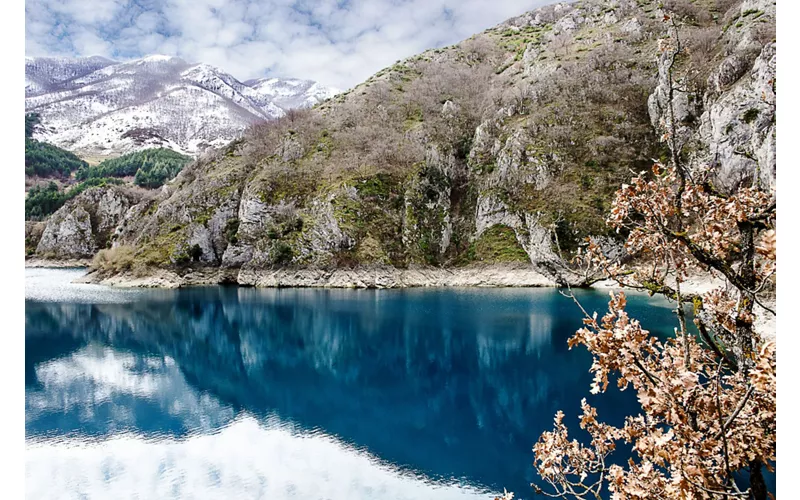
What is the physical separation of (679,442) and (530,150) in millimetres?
59712

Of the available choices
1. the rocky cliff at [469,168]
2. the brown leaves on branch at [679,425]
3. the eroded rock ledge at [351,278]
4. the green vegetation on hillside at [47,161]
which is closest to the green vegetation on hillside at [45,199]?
the green vegetation on hillside at [47,161]

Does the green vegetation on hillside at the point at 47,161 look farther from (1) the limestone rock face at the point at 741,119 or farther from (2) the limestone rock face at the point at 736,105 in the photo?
(1) the limestone rock face at the point at 741,119

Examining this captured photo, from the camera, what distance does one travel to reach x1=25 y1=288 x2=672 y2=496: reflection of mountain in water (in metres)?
16.5

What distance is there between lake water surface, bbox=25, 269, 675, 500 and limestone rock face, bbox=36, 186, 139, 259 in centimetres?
6379

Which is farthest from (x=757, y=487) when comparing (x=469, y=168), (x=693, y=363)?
(x=469, y=168)

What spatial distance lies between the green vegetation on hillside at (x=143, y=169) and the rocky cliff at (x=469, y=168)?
54974mm

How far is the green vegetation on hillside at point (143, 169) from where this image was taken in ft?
412

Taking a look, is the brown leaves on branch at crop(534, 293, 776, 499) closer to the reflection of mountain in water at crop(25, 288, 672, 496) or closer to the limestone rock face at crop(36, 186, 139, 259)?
the reflection of mountain in water at crop(25, 288, 672, 496)

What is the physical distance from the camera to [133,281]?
198ft

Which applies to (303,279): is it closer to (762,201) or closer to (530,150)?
(530,150)

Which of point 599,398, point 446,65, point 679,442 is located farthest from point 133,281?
point 446,65

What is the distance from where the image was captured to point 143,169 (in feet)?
442

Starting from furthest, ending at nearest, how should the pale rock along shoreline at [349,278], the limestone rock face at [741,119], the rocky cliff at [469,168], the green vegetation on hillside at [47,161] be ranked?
the green vegetation on hillside at [47,161] < the pale rock along shoreline at [349,278] < the rocky cliff at [469,168] < the limestone rock face at [741,119]

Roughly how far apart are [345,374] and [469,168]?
49822 millimetres
